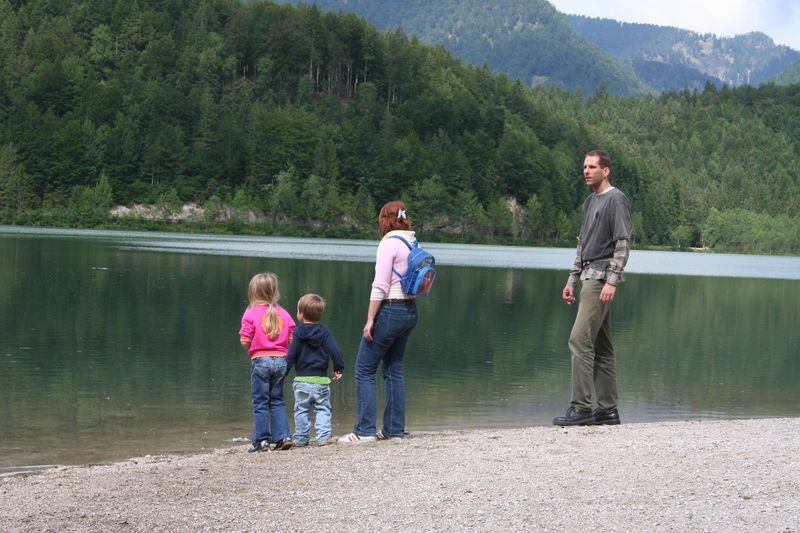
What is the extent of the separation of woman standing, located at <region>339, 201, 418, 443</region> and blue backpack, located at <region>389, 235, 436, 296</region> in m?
0.06

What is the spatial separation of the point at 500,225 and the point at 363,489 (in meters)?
180

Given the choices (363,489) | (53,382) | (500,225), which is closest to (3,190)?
(500,225)

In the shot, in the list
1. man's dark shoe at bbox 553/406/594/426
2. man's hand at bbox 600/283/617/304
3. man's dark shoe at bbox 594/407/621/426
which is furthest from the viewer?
man's dark shoe at bbox 594/407/621/426

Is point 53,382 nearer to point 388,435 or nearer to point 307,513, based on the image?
point 388,435

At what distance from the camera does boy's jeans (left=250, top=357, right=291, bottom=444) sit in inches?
488

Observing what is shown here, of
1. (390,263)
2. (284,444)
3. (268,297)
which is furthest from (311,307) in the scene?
(284,444)

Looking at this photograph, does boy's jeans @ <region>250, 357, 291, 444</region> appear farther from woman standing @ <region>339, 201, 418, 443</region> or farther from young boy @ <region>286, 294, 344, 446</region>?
woman standing @ <region>339, 201, 418, 443</region>

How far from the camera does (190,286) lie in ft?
138

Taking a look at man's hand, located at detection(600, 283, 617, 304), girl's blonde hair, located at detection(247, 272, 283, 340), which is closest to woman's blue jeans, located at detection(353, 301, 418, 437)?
girl's blonde hair, located at detection(247, 272, 283, 340)

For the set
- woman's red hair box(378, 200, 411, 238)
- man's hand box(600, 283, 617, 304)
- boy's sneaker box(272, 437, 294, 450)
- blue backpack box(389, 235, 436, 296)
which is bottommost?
boy's sneaker box(272, 437, 294, 450)

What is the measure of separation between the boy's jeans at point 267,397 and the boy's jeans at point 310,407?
0.65ft

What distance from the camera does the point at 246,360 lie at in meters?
22.5

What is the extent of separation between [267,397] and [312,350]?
2.63 feet

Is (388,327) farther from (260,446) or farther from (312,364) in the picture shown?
(260,446)
